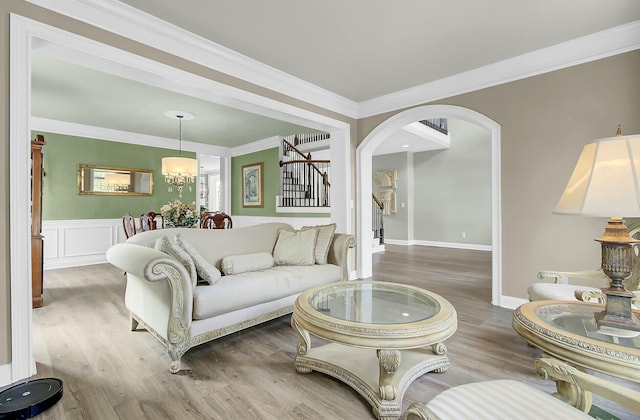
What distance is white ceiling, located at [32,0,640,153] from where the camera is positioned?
2.43 meters

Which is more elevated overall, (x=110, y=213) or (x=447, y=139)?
(x=447, y=139)

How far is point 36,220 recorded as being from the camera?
3533 millimetres

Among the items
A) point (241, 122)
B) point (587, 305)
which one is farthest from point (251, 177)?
point (587, 305)

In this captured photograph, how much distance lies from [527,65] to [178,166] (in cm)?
499

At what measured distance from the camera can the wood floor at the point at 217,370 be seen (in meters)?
1.72

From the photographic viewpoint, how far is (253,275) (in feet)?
9.07

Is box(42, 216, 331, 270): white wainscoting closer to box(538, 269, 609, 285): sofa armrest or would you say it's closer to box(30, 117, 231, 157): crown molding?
box(30, 117, 231, 157): crown molding

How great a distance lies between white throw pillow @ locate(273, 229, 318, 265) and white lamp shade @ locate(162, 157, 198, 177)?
2505 millimetres

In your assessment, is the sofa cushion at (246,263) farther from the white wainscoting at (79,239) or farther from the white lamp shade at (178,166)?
the white wainscoting at (79,239)

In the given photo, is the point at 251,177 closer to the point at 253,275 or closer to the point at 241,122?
the point at 241,122

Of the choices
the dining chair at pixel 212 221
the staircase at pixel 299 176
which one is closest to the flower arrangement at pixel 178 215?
the dining chair at pixel 212 221

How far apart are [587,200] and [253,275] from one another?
7.85 ft

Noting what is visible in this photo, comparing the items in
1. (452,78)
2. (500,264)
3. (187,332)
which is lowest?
(187,332)

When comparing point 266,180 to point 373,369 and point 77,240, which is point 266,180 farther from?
point 373,369
